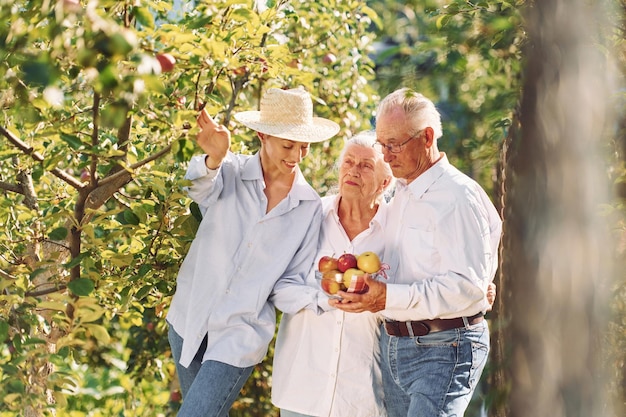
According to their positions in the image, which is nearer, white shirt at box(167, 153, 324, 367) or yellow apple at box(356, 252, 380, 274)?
yellow apple at box(356, 252, 380, 274)

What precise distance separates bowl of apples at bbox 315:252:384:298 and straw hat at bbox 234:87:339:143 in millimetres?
477

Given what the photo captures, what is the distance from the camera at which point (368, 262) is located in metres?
3.54

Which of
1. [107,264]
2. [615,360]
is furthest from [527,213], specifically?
[107,264]

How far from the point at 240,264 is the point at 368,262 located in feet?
1.61

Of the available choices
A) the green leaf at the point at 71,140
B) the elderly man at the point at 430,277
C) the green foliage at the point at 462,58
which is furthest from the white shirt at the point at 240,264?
the green foliage at the point at 462,58

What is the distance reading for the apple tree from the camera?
2.66 meters

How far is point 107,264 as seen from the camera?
13.9 ft

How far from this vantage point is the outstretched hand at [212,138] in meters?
3.54

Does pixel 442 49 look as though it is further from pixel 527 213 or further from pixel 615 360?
pixel 615 360

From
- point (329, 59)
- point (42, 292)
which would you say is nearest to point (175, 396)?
point (329, 59)

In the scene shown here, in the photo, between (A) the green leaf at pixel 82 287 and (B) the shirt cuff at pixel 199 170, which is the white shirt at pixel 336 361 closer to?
(B) the shirt cuff at pixel 199 170

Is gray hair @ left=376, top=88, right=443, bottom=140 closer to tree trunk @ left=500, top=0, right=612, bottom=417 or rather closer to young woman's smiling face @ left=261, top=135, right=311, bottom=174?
young woman's smiling face @ left=261, top=135, right=311, bottom=174

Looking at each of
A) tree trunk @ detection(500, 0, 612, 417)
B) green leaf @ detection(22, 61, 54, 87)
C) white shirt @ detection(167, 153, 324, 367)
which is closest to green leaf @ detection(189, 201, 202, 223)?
white shirt @ detection(167, 153, 324, 367)

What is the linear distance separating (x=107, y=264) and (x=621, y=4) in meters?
2.27
